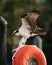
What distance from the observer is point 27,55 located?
160 inches

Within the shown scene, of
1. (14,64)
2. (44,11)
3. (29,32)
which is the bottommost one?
(14,64)

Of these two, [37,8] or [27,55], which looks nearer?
[27,55]

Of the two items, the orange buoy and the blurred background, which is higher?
the blurred background

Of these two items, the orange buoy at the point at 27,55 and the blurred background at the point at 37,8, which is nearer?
the orange buoy at the point at 27,55

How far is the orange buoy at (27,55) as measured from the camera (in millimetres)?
4062

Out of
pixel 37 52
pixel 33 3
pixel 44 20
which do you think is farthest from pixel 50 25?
pixel 37 52

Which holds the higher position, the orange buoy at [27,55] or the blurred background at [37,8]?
the blurred background at [37,8]

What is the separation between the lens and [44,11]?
5105 mm

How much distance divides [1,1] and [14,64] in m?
1.29

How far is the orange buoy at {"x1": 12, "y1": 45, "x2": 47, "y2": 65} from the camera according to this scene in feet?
13.3

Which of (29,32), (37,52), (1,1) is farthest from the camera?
(1,1)

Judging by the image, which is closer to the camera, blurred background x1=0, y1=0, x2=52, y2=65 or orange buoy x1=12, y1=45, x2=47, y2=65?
orange buoy x1=12, y1=45, x2=47, y2=65

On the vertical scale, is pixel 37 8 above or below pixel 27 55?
above

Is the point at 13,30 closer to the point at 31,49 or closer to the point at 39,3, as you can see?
the point at 31,49
